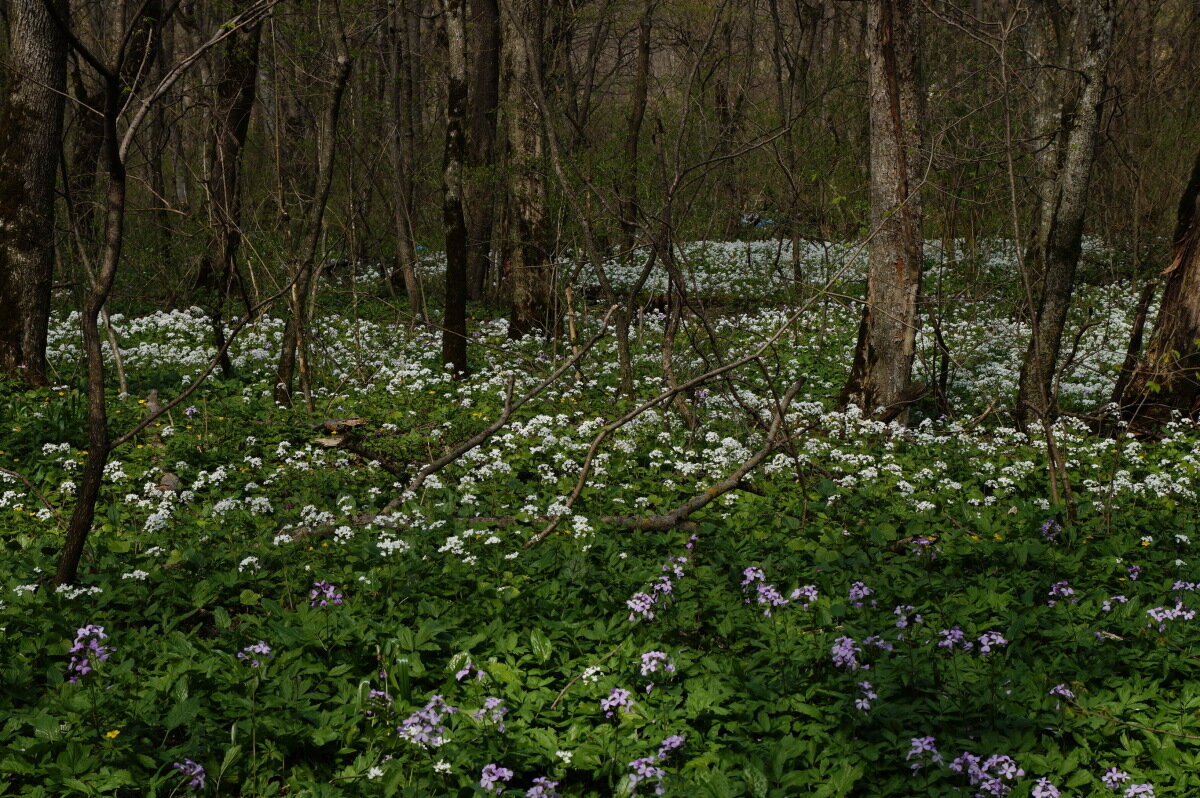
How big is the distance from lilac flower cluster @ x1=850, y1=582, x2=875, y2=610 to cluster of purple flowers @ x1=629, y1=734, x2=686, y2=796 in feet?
4.30

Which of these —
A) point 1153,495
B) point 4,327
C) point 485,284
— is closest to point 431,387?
point 4,327

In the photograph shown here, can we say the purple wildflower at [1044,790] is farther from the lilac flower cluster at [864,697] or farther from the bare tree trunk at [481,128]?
the bare tree trunk at [481,128]

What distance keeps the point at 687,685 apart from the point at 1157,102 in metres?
20.0

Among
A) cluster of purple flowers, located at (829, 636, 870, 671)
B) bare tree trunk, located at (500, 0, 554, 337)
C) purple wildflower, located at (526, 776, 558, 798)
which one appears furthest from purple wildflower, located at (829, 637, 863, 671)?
bare tree trunk, located at (500, 0, 554, 337)

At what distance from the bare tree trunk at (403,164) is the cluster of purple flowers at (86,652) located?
28.4ft

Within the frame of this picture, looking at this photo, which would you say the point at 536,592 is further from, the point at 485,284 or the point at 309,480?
the point at 485,284

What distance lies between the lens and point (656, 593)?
13.2 ft

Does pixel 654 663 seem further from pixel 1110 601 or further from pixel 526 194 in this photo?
pixel 526 194

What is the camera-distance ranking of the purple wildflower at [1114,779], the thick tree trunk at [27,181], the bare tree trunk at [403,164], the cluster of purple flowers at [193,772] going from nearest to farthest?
the cluster of purple flowers at [193,772]
the purple wildflower at [1114,779]
the thick tree trunk at [27,181]
the bare tree trunk at [403,164]

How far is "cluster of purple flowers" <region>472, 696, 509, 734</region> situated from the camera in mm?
3104

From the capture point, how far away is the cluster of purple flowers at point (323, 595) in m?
3.99

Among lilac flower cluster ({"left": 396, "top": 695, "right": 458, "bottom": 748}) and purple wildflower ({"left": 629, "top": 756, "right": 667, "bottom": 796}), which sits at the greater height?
lilac flower cluster ({"left": 396, "top": 695, "right": 458, "bottom": 748})

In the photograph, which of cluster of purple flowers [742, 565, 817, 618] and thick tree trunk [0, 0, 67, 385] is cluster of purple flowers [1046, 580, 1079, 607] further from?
thick tree trunk [0, 0, 67, 385]

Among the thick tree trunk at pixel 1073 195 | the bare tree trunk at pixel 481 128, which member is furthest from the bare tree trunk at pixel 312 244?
the bare tree trunk at pixel 481 128
